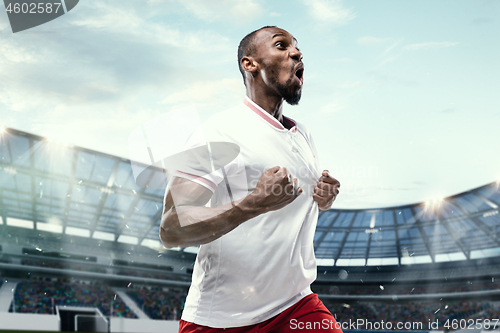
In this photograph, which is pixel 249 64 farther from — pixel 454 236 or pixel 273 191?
pixel 454 236

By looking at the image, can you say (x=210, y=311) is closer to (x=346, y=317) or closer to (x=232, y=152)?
(x=232, y=152)

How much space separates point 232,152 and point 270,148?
0.12 meters

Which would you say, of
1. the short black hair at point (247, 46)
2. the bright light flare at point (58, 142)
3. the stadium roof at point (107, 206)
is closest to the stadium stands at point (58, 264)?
the stadium roof at point (107, 206)

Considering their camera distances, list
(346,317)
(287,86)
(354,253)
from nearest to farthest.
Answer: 1. (287,86)
2. (346,317)
3. (354,253)

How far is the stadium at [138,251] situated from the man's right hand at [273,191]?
11.6 metres

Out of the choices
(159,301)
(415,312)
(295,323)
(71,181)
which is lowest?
(295,323)

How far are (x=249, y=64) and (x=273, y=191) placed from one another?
0.54 m

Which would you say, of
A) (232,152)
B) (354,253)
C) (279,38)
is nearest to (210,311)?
(232,152)

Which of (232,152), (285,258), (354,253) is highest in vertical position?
(354,253)

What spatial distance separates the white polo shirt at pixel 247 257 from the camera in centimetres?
90

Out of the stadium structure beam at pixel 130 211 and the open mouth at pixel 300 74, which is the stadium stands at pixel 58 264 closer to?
the stadium structure beam at pixel 130 211

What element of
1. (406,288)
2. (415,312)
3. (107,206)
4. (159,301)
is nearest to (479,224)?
(406,288)

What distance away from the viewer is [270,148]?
988mm

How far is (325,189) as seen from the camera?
40.7 inches
